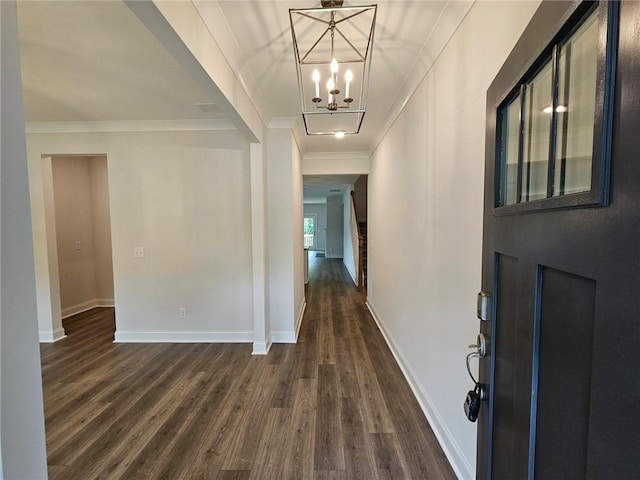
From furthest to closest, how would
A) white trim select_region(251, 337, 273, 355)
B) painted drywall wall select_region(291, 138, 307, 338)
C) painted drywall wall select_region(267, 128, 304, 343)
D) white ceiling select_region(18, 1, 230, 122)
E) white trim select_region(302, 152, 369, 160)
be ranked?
white trim select_region(302, 152, 369, 160) < painted drywall wall select_region(291, 138, 307, 338) < painted drywall wall select_region(267, 128, 304, 343) < white trim select_region(251, 337, 273, 355) < white ceiling select_region(18, 1, 230, 122)

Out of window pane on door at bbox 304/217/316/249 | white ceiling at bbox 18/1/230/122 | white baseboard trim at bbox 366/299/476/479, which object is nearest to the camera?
white baseboard trim at bbox 366/299/476/479

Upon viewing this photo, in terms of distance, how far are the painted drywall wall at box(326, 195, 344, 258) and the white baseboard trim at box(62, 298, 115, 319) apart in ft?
26.4

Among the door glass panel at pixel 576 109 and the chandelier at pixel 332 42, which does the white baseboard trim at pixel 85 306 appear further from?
the door glass panel at pixel 576 109

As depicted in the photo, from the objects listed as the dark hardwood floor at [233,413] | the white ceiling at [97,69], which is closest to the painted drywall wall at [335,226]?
the dark hardwood floor at [233,413]

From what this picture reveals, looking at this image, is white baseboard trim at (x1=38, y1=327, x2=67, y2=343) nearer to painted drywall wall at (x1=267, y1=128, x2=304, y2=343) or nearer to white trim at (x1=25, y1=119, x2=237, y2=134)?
white trim at (x1=25, y1=119, x2=237, y2=134)

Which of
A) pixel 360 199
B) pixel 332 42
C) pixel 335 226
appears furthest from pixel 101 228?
pixel 335 226

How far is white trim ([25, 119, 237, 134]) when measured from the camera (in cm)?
337

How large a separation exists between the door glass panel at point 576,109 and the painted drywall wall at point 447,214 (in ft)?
2.12

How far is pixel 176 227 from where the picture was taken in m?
3.50

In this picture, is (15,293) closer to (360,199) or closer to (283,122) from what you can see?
(283,122)

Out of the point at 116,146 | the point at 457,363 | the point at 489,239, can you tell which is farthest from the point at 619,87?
the point at 116,146

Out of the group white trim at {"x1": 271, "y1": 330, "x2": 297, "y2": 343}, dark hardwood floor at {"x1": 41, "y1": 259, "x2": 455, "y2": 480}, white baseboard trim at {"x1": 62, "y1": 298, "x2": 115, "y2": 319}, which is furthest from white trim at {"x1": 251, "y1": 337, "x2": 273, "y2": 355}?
white baseboard trim at {"x1": 62, "y1": 298, "x2": 115, "y2": 319}

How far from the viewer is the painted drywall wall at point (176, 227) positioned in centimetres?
343

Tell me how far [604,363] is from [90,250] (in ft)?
20.5
